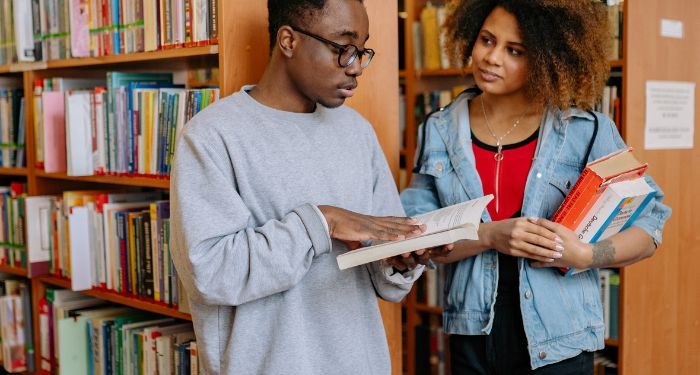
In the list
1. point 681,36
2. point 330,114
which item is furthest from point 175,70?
point 681,36

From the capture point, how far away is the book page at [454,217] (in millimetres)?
1418

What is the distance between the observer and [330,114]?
1691 mm

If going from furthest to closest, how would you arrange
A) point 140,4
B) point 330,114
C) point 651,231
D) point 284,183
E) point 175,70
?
point 175,70
point 140,4
point 651,231
point 330,114
point 284,183

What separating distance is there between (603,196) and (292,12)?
2.62 feet

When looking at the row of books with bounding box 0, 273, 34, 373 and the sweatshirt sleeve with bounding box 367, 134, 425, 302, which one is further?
the row of books with bounding box 0, 273, 34, 373

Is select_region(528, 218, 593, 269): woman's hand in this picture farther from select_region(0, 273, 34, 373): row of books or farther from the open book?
select_region(0, 273, 34, 373): row of books

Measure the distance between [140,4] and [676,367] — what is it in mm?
2186

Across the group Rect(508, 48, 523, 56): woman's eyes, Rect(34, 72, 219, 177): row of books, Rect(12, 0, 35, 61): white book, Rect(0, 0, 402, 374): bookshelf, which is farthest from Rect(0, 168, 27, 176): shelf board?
Rect(508, 48, 523, 56): woman's eyes

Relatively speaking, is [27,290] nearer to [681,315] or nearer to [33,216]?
[33,216]

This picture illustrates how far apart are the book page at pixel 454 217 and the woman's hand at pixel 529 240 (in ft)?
0.58

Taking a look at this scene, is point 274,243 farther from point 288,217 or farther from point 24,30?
point 24,30

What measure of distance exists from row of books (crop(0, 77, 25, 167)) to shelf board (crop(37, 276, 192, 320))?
496 mm

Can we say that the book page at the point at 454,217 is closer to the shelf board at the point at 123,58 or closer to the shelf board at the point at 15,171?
the shelf board at the point at 123,58

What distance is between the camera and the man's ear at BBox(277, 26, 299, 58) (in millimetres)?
1527
